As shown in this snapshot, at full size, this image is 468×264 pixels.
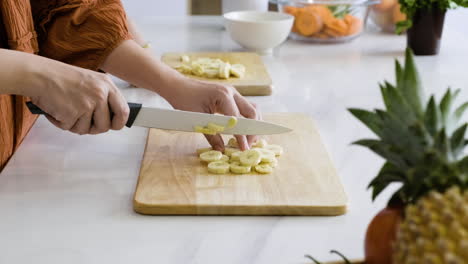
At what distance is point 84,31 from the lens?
1.48 metres

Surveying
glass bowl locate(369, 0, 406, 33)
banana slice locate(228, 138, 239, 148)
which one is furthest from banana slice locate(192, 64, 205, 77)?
glass bowl locate(369, 0, 406, 33)

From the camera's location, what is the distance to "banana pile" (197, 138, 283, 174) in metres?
1.18

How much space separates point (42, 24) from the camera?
1.50 meters

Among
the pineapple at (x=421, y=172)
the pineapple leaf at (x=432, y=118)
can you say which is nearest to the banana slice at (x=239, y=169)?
the pineapple at (x=421, y=172)

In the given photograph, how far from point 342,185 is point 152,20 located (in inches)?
64.7

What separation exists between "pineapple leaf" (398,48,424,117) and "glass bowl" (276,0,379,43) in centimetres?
152

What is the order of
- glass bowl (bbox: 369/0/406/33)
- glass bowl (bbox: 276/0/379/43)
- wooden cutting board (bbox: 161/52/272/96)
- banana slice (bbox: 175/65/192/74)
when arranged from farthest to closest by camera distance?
glass bowl (bbox: 369/0/406/33)
glass bowl (bbox: 276/0/379/43)
banana slice (bbox: 175/65/192/74)
wooden cutting board (bbox: 161/52/272/96)

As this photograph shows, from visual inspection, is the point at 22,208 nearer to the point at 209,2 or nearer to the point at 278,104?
the point at 278,104

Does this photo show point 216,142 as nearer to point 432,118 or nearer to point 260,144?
point 260,144

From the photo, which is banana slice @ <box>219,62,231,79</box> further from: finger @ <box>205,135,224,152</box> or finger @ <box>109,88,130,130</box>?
finger @ <box>109,88,130,130</box>

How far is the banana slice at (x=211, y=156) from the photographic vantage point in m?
1.22

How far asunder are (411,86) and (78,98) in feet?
2.06

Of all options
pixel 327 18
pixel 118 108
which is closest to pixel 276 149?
pixel 118 108

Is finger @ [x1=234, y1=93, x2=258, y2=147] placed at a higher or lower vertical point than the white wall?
higher
